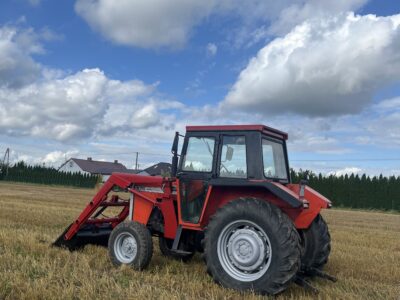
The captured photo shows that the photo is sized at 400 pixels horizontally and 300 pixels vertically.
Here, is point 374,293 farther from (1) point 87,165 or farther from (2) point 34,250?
(1) point 87,165

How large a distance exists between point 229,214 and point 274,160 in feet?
4.84

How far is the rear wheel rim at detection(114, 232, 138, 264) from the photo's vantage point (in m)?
7.23

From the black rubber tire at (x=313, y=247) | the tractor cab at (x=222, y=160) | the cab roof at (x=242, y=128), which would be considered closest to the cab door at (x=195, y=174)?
the tractor cab at (x=222, y=160)

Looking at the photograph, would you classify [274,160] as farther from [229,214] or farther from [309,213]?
[229,214]

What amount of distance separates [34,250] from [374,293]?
5339 mm

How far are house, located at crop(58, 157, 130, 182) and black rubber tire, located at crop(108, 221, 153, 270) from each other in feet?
282

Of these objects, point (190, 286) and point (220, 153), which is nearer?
point (190, 286)

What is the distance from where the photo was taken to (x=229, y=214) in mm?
6098

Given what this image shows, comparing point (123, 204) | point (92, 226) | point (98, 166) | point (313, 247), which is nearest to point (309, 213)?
point (313, 247)

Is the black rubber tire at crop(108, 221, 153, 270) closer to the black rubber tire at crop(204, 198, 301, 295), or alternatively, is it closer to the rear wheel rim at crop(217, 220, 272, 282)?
the black rubber tire at crop(204, 198, 301, 295)

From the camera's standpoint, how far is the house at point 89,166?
93.9 metres

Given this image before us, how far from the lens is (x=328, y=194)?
51.0 m

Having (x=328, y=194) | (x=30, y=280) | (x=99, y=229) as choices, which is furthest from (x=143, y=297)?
(x=328, y=194)

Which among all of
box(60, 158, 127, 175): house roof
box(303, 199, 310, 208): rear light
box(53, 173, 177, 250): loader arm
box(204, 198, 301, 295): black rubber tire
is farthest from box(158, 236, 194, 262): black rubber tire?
box(60, 158, 127, 175): house roof
